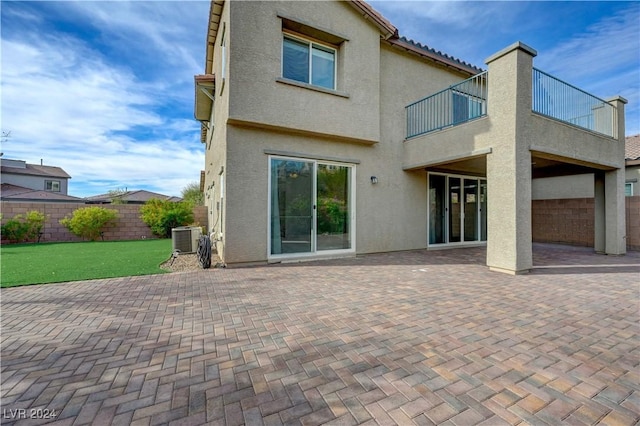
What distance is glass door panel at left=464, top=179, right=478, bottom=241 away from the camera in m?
12.1

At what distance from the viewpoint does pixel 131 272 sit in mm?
7152

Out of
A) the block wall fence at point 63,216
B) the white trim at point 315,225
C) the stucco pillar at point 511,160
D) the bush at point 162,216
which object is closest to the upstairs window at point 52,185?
the block wall fence at point 63,216

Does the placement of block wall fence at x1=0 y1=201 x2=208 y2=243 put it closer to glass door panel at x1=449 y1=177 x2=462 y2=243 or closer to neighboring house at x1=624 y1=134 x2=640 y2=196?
glass door panel at x1=449 y1=177 x2=462 y2=243

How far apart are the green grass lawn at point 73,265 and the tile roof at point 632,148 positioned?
19.4 m

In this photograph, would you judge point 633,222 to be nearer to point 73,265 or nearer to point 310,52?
point 310,52

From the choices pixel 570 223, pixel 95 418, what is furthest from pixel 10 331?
pixel 570 223

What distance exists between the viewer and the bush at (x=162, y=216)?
50.2ft

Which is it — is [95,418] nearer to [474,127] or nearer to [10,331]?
[10,331]

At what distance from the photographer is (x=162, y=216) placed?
50.0ft

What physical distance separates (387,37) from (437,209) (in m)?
6.76

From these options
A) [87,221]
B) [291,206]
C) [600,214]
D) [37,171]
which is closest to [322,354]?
[291,206]

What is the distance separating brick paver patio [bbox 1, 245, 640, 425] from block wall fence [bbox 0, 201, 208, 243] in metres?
10.6

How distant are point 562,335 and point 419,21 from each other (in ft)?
39.7

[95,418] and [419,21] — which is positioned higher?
[419,21]
